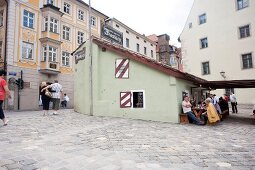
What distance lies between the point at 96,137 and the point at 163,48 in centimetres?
4505

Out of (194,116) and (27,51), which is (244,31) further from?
(27,51)

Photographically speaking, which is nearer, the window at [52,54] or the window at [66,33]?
the window at [52,54]

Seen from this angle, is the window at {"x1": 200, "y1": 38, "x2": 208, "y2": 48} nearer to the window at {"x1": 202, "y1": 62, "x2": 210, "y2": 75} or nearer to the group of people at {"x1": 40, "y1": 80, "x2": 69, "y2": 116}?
the window at {"x1": 202, "y1": 62, "x2": 210, "y2": 75}

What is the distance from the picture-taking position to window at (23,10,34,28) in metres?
22.5

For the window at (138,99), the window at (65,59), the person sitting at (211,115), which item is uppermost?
the window at (65,59)

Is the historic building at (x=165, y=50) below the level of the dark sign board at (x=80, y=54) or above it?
above

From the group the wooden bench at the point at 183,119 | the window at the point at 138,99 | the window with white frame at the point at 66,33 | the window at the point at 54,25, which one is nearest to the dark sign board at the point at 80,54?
the window at the point at 138,99

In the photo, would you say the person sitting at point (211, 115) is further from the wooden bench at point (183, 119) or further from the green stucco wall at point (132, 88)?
the green stucco wall at point (132, 88)

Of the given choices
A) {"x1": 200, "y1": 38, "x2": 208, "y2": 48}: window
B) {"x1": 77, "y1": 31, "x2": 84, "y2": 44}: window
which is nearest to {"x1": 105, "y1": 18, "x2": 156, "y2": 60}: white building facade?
{"x1": 77, "y1": 31, "x2": 84, "y2": 44}: window

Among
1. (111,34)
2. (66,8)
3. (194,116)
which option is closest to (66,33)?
(66,8)

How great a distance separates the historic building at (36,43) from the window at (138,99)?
14.2m

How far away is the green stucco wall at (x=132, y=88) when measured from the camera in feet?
34.9

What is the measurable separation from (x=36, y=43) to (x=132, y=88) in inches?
634

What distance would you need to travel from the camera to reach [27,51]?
2269 centimetres
